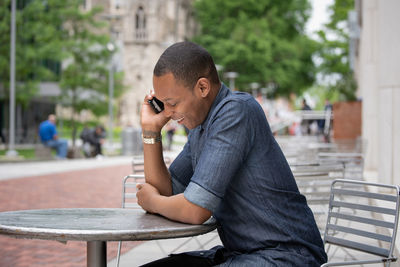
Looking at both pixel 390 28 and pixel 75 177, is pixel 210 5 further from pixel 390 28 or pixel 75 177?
pixel 390 28

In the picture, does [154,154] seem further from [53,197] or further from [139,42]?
[139,42]

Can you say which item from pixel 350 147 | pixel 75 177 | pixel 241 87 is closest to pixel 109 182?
pixel 75 177

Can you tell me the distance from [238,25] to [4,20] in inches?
998

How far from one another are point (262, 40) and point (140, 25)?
86.6ft

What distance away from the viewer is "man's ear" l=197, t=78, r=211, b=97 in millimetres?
2419

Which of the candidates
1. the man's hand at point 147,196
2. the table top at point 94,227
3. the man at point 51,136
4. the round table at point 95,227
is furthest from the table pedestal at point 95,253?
the man at point 51,136

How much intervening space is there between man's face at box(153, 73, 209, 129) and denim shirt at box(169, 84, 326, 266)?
0.09 meters

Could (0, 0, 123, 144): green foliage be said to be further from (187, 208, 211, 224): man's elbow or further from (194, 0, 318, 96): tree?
(187, 208, 211, 224): man's elbow

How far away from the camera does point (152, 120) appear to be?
108 inches

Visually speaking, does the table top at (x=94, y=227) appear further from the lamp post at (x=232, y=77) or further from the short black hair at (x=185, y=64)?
the lamp post at (x=232, y=77)

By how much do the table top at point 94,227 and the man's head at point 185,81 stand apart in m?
0.45

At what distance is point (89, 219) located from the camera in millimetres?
2605

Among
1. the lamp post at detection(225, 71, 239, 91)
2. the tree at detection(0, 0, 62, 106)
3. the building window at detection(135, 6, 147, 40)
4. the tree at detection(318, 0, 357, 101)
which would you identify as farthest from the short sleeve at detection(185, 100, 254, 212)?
the building window at detection(135, 6, 147, 40)

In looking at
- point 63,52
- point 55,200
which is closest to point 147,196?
point 55,200
